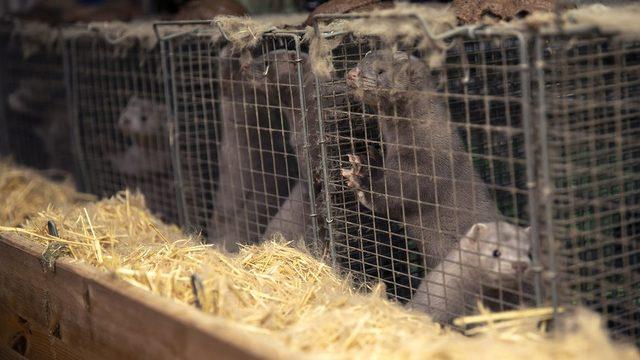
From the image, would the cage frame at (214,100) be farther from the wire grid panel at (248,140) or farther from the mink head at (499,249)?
the mink head at (499,249)

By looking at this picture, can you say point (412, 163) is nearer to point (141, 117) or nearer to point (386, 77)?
point (386, 77)

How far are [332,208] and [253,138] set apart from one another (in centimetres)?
124

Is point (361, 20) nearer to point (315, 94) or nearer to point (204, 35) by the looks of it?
point (315, 94)

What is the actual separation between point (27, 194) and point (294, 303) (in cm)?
339

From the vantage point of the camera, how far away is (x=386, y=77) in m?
4.10

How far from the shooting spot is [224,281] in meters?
3.48

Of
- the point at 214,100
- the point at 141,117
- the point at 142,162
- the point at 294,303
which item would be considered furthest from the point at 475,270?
the point at 142,162

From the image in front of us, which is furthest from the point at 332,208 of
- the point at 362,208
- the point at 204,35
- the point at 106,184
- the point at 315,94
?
the point at 106,184

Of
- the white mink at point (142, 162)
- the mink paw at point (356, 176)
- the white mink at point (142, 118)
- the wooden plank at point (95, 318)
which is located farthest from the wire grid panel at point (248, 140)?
the wooden plank at point (95, 318)

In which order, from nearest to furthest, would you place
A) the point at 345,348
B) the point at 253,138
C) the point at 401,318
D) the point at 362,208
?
the point at 345,348
the point at 401,318
the point at 362,208
the point at 253,138

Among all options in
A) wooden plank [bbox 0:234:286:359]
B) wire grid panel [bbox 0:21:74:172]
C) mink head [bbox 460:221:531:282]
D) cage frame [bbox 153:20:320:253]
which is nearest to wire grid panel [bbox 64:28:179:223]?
wire grid panel [bbox 0:21:74:172]

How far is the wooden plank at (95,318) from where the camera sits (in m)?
3.05

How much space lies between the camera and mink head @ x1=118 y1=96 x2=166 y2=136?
6.71 meters

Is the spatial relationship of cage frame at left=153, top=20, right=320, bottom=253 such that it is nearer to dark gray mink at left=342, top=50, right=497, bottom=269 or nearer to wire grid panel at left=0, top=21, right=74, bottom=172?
dark gray mink at left=342, top=50, right=497, bottom=269
